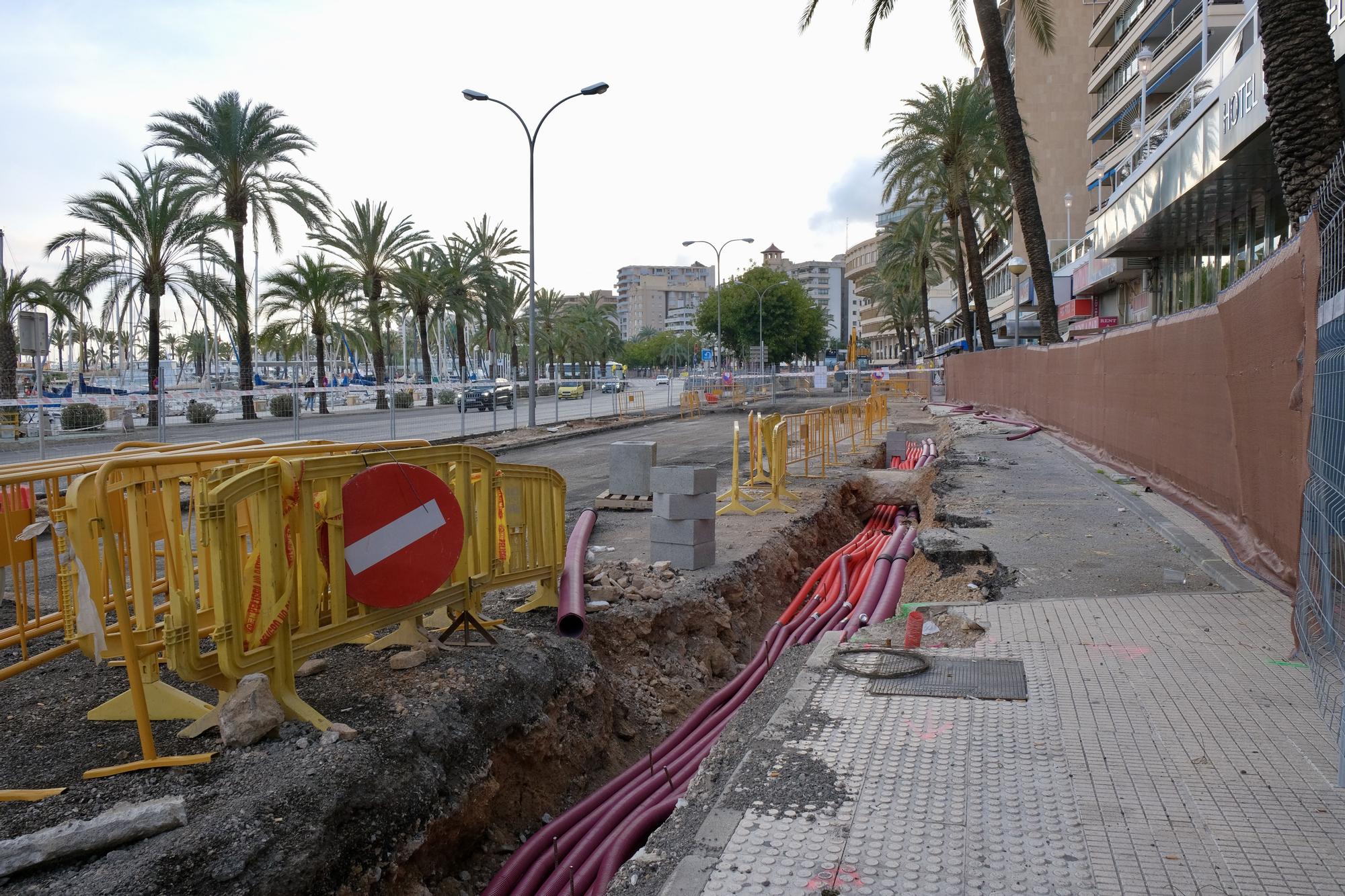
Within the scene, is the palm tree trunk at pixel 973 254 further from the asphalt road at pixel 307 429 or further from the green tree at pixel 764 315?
the green tree at pixel 764 315

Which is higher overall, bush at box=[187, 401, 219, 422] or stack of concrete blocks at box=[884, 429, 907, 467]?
bush at box=[187, 401, 219, 422]

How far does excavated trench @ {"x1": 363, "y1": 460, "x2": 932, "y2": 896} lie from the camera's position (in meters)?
4.32

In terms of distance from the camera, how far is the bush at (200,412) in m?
27.6

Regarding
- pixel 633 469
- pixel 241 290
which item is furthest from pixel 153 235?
pixel 633 469

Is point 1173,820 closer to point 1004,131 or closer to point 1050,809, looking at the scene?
point 1050,809

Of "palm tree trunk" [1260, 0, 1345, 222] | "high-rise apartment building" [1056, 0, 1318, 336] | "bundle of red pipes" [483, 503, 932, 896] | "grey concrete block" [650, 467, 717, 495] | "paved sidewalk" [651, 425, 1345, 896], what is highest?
"high-rise apartment building" [1056, 0, 1318, 336]

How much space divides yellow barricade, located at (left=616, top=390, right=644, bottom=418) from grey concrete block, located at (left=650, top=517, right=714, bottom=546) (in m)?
25.4

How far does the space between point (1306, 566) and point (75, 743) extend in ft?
18.9

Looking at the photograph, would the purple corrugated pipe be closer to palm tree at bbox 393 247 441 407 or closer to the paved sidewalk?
the paved sidewalk

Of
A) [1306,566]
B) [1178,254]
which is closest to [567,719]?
[1306,566]

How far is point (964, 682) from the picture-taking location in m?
4.54

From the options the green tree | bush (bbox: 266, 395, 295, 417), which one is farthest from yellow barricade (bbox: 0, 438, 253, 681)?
the green tree

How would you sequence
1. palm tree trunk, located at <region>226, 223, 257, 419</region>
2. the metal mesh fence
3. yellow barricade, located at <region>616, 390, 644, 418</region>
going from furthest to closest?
yellow barricade, located at <region>616, 390, 644, 418</region>
palm tree trunk, located at <region>226, 223, 257, 419</region>
the metal mesh fence

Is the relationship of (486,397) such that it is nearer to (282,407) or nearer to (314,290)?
(282,407)
